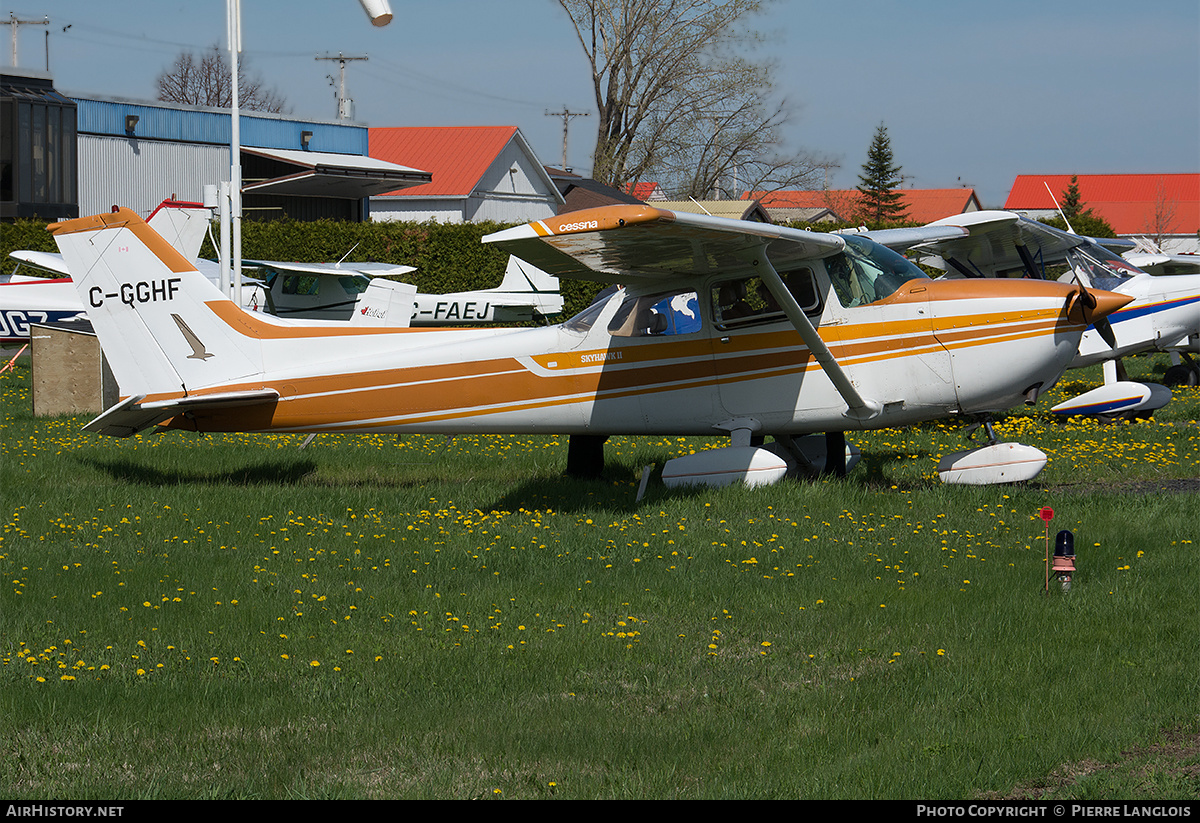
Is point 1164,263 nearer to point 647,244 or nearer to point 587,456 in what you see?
point 587,456

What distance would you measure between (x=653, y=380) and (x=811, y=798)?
19.5 feet

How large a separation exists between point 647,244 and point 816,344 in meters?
1.64

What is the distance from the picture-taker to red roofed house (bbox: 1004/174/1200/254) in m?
93.2

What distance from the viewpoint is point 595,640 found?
583 cm

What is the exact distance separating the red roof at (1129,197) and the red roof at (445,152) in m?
55.1

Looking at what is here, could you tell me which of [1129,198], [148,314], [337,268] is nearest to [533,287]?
[337,268]

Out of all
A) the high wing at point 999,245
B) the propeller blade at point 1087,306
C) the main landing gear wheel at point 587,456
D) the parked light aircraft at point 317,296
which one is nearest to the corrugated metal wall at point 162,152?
the parked light aircraft at point 317,296

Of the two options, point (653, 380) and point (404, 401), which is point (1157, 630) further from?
point (404, 401)

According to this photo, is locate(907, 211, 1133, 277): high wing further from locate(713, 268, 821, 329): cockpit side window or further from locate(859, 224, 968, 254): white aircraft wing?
locate(713, 268, 821, 329): cockpit side window

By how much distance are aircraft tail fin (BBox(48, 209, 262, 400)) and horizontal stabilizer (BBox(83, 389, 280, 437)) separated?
21 cm

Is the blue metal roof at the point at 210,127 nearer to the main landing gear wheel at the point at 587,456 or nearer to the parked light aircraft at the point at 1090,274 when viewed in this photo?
the parked light aircraft at the point at 1090,274

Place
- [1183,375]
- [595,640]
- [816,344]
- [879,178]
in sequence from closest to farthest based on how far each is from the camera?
[595,640] < [816,344] < [1183,375] < [879,178]

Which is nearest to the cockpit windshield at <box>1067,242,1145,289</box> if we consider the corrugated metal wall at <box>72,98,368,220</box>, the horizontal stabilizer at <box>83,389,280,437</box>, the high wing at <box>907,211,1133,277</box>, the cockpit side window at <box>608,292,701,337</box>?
the high wing at <box>907,211,1133,277</box>

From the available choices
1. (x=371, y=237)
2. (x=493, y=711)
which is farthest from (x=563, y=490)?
(x=371, y=237)
